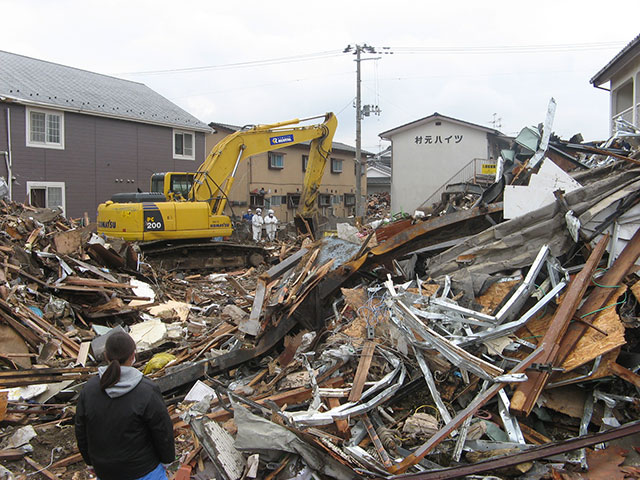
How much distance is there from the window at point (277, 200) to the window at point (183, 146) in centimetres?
594

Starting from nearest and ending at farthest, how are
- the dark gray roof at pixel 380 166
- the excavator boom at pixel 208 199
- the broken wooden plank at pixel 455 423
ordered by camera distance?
the broken wooden plank at pixel 455 423 → the excavator boom at pixel 208 199 → the dark gray roof at pixel 380 166

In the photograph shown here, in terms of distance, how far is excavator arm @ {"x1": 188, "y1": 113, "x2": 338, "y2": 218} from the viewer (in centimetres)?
1330

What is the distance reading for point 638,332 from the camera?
4129 millimetres

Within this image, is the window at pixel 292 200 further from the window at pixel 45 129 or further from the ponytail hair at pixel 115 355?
the ponytail hair at pixel 115 355

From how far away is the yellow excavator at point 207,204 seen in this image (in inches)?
484

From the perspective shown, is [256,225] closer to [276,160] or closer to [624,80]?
[276,160]

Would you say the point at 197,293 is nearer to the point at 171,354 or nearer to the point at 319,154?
the point at 171,354

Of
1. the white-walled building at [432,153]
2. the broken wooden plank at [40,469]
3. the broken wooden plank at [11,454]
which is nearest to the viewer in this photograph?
the broken wooden plank at [40,469]

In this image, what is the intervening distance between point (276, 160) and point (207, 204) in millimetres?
15894

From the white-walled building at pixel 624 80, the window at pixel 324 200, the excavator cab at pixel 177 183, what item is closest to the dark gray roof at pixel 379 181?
the window at pixel 324 200

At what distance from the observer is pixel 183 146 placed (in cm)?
2405

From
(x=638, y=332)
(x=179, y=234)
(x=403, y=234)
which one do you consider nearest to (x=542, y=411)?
(x=638, y=332)

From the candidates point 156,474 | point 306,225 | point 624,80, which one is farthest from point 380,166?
point 156,474

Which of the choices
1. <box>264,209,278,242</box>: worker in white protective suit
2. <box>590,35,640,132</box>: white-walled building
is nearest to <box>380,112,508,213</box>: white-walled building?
<box>590,35,640,132</box>: white-walled building
